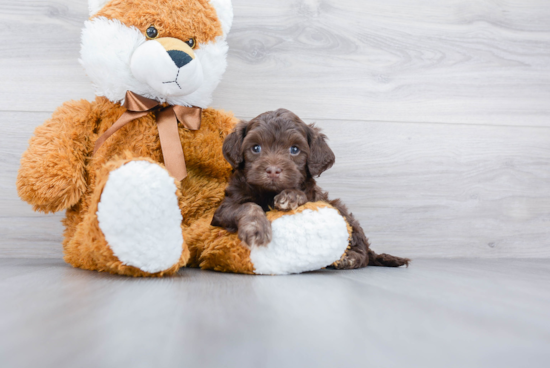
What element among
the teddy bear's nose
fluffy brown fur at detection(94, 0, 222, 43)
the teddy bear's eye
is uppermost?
fluffy brown fur at detection(94, 0, 222, 43)

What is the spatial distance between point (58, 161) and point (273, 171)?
0.69 metres

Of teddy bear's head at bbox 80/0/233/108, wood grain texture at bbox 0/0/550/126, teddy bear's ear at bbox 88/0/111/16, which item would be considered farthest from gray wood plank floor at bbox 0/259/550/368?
wood grain texture at bbox 0/0/550/126

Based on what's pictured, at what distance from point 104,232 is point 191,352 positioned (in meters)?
0.58

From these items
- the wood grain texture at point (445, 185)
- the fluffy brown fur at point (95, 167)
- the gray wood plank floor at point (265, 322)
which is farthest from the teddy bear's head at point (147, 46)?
the wood grain texture at point (445, 185)

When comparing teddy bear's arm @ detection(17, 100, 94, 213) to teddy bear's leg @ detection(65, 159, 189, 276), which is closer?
teddy bear's leg @ detection(65, 159, 189, 276)

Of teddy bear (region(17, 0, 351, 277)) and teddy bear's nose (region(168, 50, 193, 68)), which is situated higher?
teddy bear's nose (region(168, 50, 193, 68))

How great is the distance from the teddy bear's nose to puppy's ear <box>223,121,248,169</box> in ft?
0.89

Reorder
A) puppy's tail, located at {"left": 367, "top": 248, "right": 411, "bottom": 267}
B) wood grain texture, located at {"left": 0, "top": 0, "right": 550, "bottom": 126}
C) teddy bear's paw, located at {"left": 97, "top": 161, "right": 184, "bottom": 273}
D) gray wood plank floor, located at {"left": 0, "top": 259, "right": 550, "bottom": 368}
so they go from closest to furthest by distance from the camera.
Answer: gray wood plank floor, located at {"left": 0, "top": 259, "right": 550, "bottom": 368}
teddy bear's paw, located at {"left": 97, "top": 161, "right": 184, "bottom": 273}
puppy's tail, located at {"left": 367, "top": 248, "right": 411, "bottom": 267}
wood grain texture, located at {"left": 0, "top": 0, "right": 550, "bottom": 126}

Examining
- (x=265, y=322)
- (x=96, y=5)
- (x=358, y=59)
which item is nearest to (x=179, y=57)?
(x=96, y=5)

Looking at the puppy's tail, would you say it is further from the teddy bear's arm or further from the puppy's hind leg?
the teddy bear's arm

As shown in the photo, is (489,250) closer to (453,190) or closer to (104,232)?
(453,190)

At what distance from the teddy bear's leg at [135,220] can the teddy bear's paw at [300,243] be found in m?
0.27

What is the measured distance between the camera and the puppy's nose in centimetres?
125

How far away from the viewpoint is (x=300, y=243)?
1.21 meters
